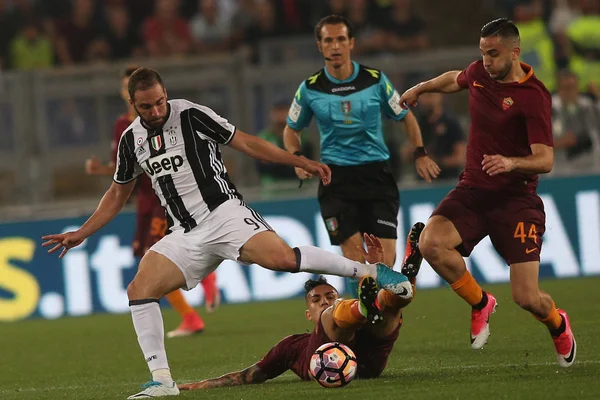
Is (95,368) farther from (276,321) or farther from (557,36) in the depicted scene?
(557,36)

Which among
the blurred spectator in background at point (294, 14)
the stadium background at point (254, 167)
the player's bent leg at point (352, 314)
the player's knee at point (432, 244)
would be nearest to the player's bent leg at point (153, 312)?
the player's bent leg at point (352, 314)

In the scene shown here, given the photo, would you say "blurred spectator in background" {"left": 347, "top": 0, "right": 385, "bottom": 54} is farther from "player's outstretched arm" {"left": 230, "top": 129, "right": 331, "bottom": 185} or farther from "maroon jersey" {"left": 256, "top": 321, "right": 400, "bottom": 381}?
"maroon jersey" {"left": 256, "top": 321, "right": 400, "bottom": 381}

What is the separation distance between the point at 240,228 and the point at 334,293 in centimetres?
86

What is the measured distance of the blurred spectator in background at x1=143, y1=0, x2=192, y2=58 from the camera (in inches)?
711

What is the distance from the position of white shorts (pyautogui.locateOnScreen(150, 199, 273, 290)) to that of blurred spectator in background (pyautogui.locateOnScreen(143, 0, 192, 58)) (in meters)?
10.4

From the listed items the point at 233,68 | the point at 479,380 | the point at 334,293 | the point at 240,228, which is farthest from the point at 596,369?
the point at 233,68

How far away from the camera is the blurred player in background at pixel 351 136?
9906 mm

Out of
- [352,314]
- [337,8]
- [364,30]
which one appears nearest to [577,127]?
[364,30]

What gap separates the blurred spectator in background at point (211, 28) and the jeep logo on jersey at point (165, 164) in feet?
34.0

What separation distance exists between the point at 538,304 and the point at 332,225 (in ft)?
8.42

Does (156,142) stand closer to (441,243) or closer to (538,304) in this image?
(441,243)

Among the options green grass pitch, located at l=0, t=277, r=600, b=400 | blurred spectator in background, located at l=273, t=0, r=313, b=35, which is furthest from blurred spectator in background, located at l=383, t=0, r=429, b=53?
green grass pitch, located at l=0, t=277, r=600, b=400

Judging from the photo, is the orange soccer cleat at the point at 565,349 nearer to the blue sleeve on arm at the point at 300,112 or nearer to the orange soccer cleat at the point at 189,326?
the blue sleeve on arm at the point at 300,112

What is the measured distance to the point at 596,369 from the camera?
7.76 meters
